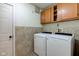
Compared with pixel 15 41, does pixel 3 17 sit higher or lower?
higher

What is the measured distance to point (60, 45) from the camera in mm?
2154

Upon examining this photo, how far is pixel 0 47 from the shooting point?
11.4 feet

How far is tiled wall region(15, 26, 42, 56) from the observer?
3.79m

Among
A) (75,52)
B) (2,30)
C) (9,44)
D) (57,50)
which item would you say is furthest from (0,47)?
(75,52)

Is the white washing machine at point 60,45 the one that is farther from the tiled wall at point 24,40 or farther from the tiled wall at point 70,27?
the tiled wall at point 24,40

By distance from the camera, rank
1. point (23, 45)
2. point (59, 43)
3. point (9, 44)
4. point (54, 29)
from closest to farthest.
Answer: point (59, 43), point (54, 29), point (9, 44), point (23, 45)

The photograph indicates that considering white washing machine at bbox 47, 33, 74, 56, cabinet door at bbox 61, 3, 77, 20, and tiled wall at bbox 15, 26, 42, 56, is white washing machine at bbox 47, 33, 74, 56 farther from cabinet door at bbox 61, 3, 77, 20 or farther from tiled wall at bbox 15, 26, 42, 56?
tiled wall at bbox 15, 26, 42, 56

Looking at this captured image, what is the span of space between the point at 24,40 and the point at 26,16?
2.66ft

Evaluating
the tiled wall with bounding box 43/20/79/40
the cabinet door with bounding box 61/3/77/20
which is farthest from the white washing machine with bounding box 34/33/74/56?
the cabinet door with bounding box 61/3/77/20

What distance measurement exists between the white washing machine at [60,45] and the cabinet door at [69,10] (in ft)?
1.23

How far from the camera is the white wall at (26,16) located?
3.85m

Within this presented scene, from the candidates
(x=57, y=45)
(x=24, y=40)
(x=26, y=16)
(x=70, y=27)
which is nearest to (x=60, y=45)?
(x=57, y=45)

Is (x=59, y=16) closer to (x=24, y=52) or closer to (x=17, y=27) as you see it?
(x=17, y=27)

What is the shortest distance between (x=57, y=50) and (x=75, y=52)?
332 mm
